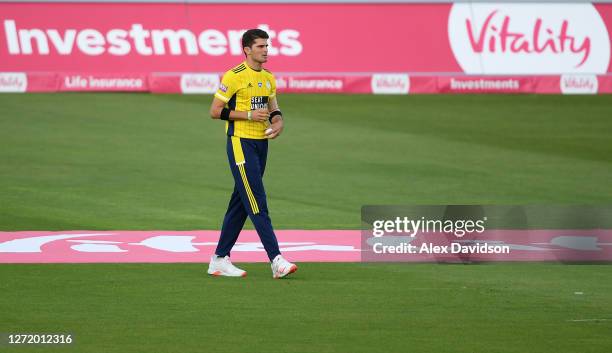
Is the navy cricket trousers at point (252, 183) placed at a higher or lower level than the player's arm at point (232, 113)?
lower

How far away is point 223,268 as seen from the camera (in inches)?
439

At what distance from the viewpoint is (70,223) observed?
14.6m

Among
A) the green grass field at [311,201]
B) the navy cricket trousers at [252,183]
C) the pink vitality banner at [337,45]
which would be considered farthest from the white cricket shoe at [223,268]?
the pink vitality banner at [337,45]

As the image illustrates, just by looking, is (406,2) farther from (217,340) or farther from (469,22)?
(217,340)

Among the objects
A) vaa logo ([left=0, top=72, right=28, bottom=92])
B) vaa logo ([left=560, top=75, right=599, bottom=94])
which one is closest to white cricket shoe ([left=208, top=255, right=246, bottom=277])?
vaa logo ([left=0, top=72, right=28, bottom=92])

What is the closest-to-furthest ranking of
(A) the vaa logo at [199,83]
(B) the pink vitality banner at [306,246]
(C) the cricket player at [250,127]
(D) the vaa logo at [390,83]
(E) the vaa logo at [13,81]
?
(C) the cricket player at [250,127]
(B) the pink vitality banner at [306,246]
(E) the vaa logo at [13,81]
(A) the vaa logo at [199,83]
(D) the vaa logo at [390,83]

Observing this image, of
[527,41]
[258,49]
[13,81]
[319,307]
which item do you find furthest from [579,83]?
[319,307]

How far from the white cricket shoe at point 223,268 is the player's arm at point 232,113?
4.24 ft

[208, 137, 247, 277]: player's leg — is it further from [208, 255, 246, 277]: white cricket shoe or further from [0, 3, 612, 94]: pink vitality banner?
[0, 3, 612, 94]: pink vitality banner

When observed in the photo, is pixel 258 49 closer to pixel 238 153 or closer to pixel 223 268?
pixel 238 153

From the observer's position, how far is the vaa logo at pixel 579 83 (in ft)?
86.3

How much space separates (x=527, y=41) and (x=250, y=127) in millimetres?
16475

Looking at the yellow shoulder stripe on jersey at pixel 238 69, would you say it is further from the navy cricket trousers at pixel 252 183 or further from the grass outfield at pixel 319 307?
the grass outfield at pixel 319 307

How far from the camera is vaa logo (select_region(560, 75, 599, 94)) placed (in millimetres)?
26297
